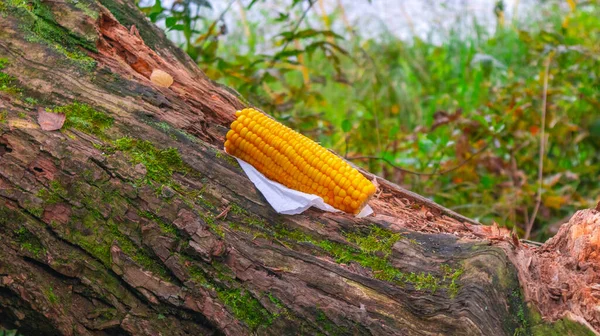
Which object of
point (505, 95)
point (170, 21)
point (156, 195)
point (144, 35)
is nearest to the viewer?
point (156, 195)

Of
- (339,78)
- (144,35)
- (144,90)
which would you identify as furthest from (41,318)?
(339,78)

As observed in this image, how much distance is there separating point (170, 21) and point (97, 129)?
1.14 meters

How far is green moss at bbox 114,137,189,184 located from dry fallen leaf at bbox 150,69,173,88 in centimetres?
36

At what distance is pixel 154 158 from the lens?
1729 millimetres

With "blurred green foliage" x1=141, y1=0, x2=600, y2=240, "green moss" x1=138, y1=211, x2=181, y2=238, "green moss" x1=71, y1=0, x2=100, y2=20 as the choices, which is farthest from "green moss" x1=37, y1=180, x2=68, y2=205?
"blurred green foliage" x1=141, y1=0, x2=600, y2=240

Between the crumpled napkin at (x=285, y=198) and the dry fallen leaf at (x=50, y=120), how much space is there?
1.76 ft

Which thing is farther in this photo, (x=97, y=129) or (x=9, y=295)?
(x=97, y=129)

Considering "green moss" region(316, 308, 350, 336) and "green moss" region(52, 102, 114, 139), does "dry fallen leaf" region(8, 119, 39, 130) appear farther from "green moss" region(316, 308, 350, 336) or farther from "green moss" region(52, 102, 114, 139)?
"green moss" region(316, 308, 350, 336)

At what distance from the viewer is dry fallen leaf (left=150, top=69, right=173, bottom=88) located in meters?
2.06

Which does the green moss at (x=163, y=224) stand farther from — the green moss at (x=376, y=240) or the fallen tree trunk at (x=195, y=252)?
the green moss at (x=376, y=240)

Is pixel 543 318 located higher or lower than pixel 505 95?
lower

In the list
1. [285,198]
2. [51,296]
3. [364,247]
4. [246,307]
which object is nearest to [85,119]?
[51,296]

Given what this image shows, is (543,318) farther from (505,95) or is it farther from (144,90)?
(505,95)

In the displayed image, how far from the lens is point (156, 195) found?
1.63 meters
